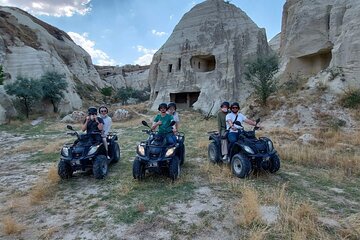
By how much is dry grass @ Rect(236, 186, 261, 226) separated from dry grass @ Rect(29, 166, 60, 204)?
3.57 metres

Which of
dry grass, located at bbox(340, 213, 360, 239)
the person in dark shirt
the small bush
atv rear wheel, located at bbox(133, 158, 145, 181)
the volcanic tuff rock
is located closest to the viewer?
dry grass, located at bbox(340, 213, 360, 239)

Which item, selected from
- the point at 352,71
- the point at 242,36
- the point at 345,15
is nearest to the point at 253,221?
the point at 352,71

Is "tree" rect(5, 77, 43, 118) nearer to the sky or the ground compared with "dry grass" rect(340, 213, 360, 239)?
nearer to the sky

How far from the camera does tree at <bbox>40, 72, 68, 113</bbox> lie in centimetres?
2898

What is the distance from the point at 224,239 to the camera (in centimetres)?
364

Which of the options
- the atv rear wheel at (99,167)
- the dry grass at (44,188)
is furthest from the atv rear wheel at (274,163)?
the dry grass at (44,188)

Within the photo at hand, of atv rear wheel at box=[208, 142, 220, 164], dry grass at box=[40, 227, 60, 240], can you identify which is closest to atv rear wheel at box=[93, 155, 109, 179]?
dry grass at box=[40, 227, 60, 240]

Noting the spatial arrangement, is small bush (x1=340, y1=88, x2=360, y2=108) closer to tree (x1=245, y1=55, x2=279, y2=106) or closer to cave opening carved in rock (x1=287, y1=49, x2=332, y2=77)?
tree (x1=245, y1=55, x2=279, y2=106)

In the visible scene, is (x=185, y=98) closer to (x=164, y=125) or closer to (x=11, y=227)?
(x=164, y=125)

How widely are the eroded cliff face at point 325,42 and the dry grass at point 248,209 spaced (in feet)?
41.0

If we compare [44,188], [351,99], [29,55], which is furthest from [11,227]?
[29,55]

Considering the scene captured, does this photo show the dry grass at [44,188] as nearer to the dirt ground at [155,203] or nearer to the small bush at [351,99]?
the dirt ground at [155,203]

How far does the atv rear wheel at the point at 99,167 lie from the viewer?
6.51 metres

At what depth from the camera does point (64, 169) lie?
6.59 meters
